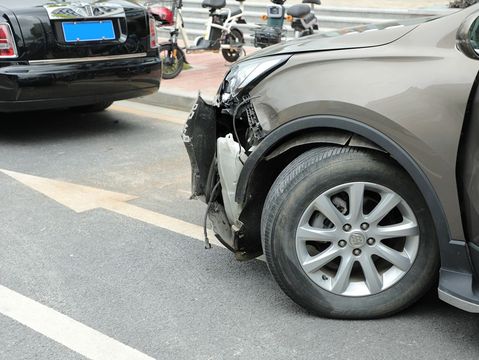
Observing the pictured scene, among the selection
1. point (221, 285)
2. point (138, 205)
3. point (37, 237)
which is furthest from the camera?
point (138, 205)

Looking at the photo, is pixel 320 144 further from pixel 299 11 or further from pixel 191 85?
pixel 299 11

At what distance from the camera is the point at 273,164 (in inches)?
124

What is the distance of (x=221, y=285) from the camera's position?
3412mm

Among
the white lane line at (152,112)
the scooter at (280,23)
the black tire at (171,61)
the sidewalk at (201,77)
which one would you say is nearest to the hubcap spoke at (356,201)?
the sidewalk at (201,77)

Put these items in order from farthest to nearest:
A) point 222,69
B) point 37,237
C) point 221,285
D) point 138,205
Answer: point 222,69
point 138,205
point 37,237
point 221,285

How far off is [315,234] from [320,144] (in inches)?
16.6

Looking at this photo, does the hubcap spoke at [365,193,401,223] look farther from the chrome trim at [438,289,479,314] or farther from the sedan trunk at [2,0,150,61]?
the sedan trunk at [2,0,150,61]

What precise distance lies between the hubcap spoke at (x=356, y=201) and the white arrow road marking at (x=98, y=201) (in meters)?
1.33

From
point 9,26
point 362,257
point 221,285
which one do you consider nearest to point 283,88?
point 362,257

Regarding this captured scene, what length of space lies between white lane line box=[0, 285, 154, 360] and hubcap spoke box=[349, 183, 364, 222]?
1095 millimetres

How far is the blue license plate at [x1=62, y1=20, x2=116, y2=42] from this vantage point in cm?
576

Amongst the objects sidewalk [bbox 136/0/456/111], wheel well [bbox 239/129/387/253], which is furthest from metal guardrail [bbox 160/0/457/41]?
wheel well [bbox 239/129/387/253]

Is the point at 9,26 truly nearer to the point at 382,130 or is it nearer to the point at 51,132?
the point at 51,132

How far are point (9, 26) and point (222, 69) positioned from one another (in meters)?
4.40
